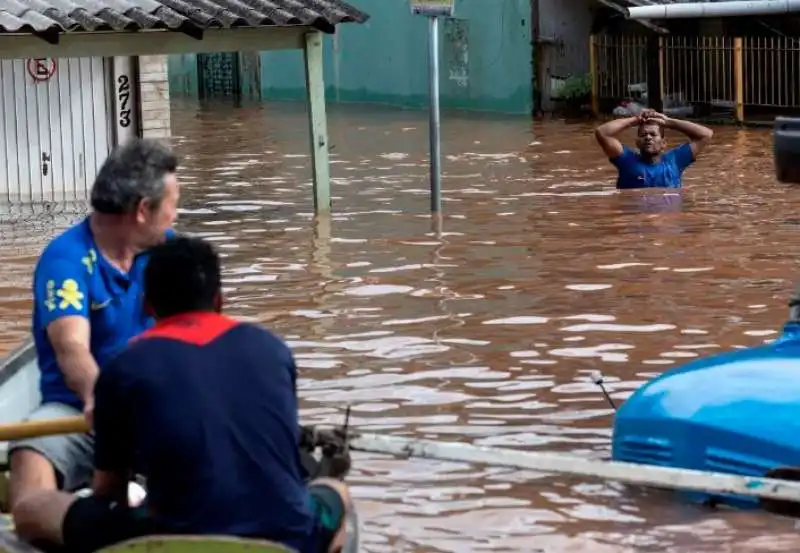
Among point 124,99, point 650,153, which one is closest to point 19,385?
point 650,153

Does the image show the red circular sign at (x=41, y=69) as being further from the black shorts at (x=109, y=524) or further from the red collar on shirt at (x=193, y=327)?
the red collar on shirt at (x=193, y=327)

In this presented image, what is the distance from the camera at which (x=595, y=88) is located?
1258 inches

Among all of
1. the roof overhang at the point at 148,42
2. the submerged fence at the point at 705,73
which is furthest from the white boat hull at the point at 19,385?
the submerged fence at the point at 705,73

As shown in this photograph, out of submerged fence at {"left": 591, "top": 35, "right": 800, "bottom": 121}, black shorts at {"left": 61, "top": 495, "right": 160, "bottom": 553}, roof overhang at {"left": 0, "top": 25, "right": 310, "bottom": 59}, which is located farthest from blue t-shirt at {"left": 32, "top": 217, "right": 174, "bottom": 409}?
submerged fence at {"left": 591, "top": 35, "right": 800, "bottom": 121}

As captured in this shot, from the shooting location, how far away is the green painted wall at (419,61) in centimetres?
3344

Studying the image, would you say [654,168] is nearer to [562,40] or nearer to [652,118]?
[652,118]

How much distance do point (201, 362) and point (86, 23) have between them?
10990 millimetres

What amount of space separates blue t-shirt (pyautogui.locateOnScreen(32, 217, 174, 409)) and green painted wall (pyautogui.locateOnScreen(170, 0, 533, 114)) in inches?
1080

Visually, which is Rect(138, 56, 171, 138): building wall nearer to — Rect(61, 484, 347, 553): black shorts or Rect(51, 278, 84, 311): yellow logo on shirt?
Rect(51, 278, 84, 311): yellow logo on shirt

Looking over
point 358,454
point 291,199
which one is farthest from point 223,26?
point 358,454

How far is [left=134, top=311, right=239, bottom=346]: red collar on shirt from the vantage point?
4.80 m

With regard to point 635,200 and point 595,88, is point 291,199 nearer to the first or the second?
point 635,200

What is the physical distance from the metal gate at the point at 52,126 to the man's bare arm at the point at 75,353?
43.8 feet

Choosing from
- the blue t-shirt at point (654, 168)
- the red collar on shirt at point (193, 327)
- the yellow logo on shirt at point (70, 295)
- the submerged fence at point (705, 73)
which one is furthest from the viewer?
the submerged fence at point (705, 73)
